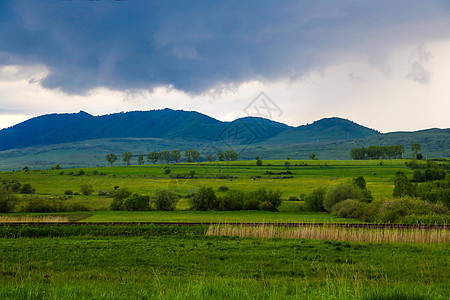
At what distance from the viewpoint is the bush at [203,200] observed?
59844 mm

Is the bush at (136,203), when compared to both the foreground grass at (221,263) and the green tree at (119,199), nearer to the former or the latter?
the green tree at (119,199)

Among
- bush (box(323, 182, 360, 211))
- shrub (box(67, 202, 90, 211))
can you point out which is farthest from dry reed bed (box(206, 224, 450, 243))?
shrub (box(67, 202, 90, 211))

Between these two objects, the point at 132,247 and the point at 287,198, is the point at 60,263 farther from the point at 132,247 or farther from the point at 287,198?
the point at 287,198

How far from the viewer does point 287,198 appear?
75062 mm

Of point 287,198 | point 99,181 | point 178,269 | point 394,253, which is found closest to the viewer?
point 178,269

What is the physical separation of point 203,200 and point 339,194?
21332 millimetres

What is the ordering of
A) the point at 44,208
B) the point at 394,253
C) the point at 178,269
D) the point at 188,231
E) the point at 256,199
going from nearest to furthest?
1. the point at 178,269
2. the point at 394,253
3. the point at 188,231
4. the point at 44,208
5. the point at 256,199

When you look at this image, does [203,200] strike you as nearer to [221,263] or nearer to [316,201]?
[316,201]

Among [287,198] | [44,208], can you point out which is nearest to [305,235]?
[44,208]

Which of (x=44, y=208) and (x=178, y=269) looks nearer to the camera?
(x=178, y=269)

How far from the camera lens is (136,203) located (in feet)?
193

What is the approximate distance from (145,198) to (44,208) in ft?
48.6

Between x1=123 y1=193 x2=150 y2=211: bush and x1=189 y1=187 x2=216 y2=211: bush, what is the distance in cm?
747

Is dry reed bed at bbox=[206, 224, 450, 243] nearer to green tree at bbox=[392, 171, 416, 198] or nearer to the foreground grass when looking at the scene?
the foreground grass
